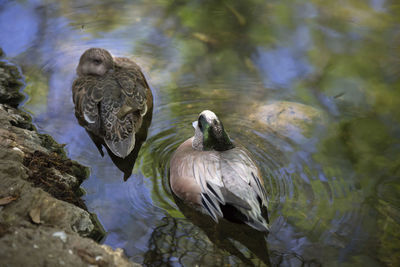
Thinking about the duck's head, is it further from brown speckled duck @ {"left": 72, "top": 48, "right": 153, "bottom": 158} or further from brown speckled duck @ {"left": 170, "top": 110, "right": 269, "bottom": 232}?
brown speckled duck @ {"left": 72, "top": 48, "right": 153, "bottom": 158}

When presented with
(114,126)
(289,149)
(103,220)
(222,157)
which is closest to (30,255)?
(103,220)

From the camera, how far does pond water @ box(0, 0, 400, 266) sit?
3.99 meters

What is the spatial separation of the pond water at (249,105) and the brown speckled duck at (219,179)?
7.9 inches

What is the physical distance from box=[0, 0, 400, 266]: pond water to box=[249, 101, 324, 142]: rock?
8 cm

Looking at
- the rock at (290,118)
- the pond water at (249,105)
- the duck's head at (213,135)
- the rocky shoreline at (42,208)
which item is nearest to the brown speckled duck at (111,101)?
the pond water at (249,105)

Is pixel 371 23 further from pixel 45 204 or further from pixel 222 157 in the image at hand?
pixel 45 204

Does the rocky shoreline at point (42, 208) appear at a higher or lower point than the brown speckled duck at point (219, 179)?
higher

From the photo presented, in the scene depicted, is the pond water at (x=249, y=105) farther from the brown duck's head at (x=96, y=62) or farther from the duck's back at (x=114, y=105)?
the brown duck's head at (x=96, y=62)

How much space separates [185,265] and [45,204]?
1.33 m

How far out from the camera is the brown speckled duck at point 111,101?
5.29 m

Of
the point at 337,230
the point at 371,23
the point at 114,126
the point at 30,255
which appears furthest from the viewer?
the point at 371,23

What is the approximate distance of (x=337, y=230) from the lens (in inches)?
159

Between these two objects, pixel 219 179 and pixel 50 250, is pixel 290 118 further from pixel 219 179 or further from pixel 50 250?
pixel 50 250

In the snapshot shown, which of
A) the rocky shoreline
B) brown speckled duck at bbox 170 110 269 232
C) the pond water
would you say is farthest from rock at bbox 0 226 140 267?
brown speckled duck at bbox 170 110 269 232
